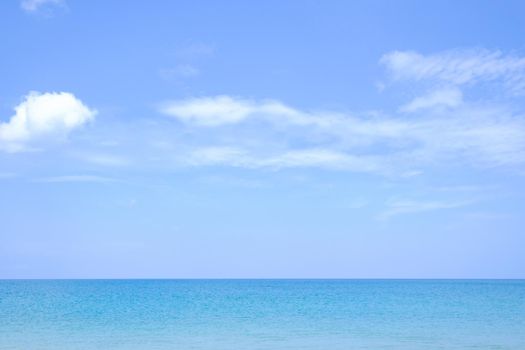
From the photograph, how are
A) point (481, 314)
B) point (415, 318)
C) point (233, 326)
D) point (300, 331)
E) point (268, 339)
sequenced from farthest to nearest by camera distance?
1. point (481, 314)
2. point (415, 318)
3. point (233, 326)
4. point (300, 331)
5. point (268, 339)

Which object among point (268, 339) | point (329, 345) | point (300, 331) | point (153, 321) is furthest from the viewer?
point (153, 321)

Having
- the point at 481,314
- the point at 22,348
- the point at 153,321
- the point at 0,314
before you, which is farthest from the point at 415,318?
the point at 0,314

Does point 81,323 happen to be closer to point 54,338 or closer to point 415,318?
point 54,338

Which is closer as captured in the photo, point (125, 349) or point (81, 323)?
point (125, 349)

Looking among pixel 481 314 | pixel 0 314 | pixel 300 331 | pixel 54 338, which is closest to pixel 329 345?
pixel 300 331

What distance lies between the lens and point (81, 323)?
2203 cm

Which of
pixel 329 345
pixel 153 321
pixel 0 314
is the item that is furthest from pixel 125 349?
pixel 0 314

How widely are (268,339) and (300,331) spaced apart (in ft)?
8.03

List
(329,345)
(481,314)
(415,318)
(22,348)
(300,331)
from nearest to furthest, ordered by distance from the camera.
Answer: (22,348)
(329,345)
(300,331)
(415,318)
(481,314)

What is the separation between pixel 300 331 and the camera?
20.0 meters

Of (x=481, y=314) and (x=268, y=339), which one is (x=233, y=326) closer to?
(x=268, y=339)

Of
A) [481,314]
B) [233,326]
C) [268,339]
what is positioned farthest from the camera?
[481,314]

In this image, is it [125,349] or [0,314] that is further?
[0,314]

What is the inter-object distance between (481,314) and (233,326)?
44.0 feet
